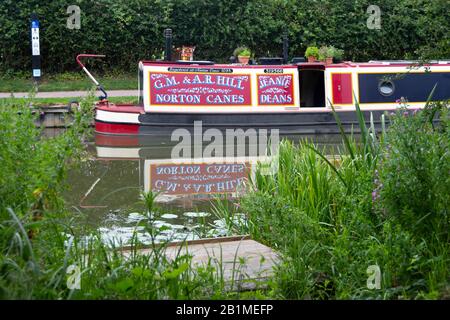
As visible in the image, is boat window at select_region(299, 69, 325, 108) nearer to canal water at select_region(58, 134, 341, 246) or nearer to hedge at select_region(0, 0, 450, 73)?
canal water at select_region(58, 134, 341, 246)

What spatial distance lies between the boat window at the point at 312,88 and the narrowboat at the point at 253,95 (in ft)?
1.23

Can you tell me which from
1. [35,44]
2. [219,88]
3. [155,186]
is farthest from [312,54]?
[155,186]

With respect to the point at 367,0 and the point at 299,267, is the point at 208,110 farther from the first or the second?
the point at 299,267

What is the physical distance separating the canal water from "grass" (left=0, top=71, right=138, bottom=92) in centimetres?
306

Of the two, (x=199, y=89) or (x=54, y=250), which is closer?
(x=54, y=250)

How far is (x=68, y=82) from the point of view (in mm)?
17609

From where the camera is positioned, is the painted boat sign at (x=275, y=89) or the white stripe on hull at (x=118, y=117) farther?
the painted boat sign at (x=275, y=89)

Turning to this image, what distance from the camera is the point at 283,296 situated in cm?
409

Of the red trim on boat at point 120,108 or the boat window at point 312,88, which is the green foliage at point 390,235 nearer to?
the red trim on boat at point 120,108

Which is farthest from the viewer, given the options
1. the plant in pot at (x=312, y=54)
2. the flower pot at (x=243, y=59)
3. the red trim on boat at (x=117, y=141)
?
the flower pot at (x=243, y=59)

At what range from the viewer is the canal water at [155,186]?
6.96m

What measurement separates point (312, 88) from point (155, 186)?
6000mm

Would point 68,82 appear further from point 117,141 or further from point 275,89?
point 275,89

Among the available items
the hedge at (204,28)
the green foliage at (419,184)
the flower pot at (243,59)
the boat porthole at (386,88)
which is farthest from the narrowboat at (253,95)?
the green foliage at (419,184)
